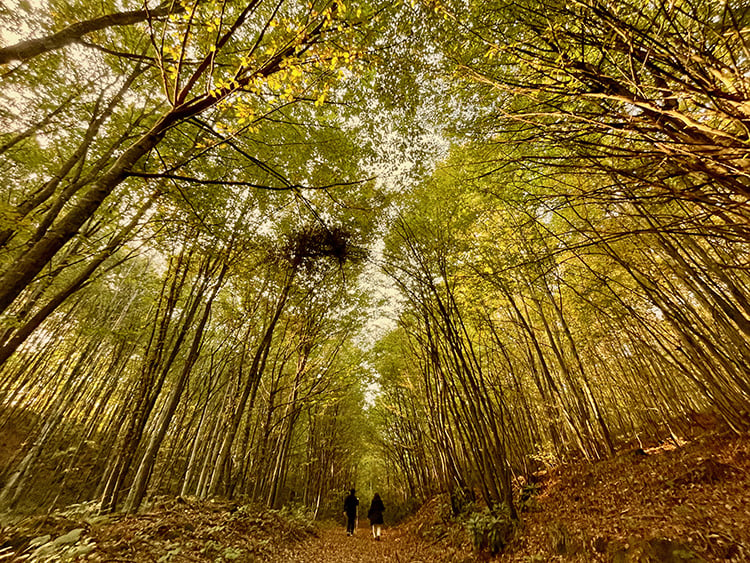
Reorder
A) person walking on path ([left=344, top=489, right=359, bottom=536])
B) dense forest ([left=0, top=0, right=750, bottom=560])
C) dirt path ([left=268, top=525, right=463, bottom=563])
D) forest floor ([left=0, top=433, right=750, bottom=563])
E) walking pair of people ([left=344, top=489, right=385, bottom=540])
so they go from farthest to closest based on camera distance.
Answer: person walking on path ([left=344, top=489, right=359, bottom=536]) < walking pair of people ([left=344, top=489, right=385, bottom=540]) < dirt path ([left=268, top=525, right=463, bottom=563]) < forest floor ([left=0, top=433, right=750, bottom=563]) < dense forest ([left=0, top=0, right=750, bottom=560])

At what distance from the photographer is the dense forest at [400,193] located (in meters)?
1.88

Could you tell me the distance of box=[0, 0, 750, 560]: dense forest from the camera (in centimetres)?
188

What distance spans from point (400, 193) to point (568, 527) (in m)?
6.88

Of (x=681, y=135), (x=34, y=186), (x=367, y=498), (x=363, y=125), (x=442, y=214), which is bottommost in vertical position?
(x=367, y=498)

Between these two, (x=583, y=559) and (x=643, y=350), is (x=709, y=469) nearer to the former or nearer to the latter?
(x=583, y=559)

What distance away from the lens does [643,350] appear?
23.5 feet

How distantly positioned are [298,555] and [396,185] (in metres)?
9.09

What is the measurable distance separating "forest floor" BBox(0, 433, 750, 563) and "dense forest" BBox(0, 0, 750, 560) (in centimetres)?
77

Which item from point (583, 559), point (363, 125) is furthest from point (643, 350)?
point (363, 125)

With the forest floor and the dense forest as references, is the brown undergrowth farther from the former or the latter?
the dense forest

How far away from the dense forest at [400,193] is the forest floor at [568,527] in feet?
2.54

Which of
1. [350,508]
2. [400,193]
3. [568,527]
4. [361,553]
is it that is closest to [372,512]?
[350,508]

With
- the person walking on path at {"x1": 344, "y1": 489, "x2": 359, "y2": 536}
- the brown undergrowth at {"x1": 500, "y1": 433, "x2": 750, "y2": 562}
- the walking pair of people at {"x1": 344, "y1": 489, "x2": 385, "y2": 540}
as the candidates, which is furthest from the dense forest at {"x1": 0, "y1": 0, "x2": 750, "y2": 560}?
the person walking on path at {"x1": 344, "y1": 489, "x2": 359, "y2": 536}

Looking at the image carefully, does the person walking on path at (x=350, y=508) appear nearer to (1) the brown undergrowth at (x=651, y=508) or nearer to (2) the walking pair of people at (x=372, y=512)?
(2) the walking pair of people at (x=372, y=512)
